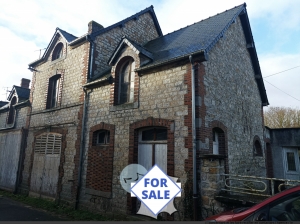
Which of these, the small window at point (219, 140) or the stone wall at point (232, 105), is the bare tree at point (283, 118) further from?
the small window at point (219, 140)

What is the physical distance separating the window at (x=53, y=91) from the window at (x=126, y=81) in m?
4.35

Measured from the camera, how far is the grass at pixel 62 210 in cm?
747

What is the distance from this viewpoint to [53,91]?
469 inches

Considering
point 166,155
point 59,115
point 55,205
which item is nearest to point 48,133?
point 59,115

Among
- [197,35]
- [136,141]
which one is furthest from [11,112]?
[197,35]

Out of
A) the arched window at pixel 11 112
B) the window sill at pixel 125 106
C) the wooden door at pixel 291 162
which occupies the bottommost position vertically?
the wooden door at pixel 291 162

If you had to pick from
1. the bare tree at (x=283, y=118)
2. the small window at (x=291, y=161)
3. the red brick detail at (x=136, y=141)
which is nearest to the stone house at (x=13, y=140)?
the red brick detail at (x=136, y=141)

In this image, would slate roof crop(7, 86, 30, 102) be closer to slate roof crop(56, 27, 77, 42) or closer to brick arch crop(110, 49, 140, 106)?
slate roof crop(56, 27, 77, 42)

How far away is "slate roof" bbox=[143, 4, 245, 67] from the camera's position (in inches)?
297

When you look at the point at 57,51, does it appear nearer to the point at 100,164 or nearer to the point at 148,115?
the point at 100,164

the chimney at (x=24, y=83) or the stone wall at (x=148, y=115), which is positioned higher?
the chimney at (x=24, y=83)

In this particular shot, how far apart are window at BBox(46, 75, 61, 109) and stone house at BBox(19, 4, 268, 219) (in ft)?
0.17

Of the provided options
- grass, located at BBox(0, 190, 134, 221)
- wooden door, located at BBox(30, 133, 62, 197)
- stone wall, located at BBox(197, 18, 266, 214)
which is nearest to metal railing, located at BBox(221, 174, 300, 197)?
stone wall, located at BBox(197, 18, 266, 214)

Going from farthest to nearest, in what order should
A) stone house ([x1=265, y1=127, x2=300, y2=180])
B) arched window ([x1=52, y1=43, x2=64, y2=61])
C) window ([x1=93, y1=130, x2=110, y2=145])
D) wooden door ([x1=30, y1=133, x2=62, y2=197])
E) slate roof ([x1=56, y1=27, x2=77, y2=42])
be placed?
arched window ([x1=52, y1=43, x2=64, y2=61]) < stone house ([x1=265, y1=127, x2=300, y2=180]) < slate roof ([x1=56, y1=27, x2=77, y2=42]) < wooden door ([x1=30, y1=133, x2=62, y2=197]) < window ([x1=93, y1=130, x2=110, y2=145])
